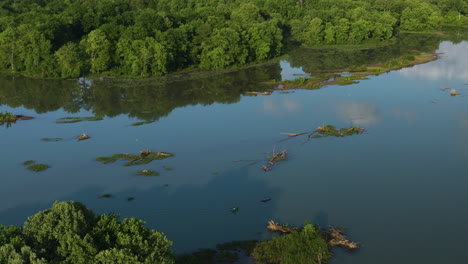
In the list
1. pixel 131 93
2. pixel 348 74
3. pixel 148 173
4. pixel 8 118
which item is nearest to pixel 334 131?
pixel 148 173

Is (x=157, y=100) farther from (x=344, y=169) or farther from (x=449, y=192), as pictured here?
(x=449, y=192)

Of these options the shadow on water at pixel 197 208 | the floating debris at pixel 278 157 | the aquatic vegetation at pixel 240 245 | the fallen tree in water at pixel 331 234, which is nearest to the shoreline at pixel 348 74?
the floating debris at pixel 278 157

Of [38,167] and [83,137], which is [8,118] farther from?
[38,167]

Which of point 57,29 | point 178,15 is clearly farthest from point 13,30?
point 178,15

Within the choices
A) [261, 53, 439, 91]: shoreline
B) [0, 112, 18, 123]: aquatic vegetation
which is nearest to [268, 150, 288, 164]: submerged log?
[261, 53, 439, 91]: shoreline

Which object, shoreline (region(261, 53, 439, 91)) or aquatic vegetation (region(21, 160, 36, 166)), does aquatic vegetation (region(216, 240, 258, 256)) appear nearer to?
aquatic vegetation (region(21, 160, 36, 166))
